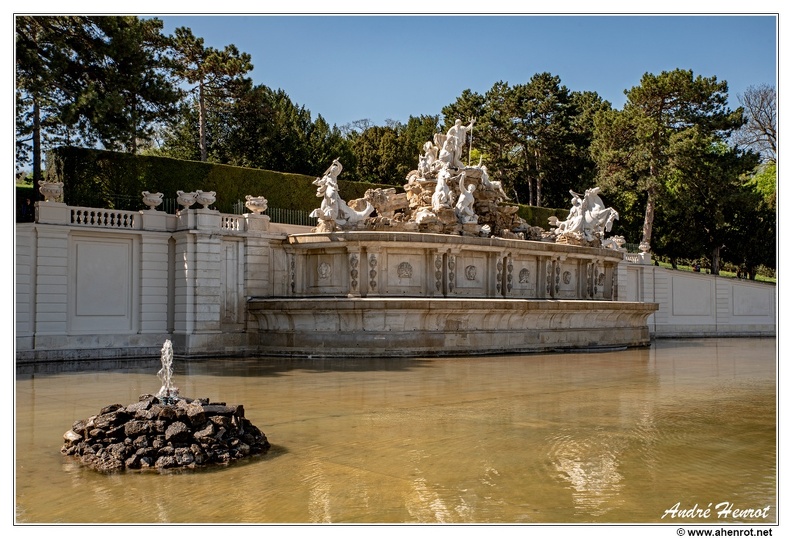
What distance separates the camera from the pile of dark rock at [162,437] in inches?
316

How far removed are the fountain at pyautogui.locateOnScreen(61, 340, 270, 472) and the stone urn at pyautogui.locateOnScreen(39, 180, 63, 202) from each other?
1604 cm

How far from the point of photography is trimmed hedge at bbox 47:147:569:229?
28.7 meters

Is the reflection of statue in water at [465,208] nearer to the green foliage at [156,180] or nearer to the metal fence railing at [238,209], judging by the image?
the metal fence railing at [238,209]

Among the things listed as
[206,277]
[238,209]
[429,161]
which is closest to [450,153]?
[429,161]

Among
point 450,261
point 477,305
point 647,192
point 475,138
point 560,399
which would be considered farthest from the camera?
point 475,138

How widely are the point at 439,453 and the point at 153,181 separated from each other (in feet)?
82.2

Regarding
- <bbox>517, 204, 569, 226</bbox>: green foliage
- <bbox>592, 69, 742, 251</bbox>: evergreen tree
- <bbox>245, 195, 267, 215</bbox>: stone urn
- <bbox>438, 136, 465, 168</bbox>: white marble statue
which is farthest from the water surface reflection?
<bbox>592, 69, 742, 251</bbox>: evergreen tree

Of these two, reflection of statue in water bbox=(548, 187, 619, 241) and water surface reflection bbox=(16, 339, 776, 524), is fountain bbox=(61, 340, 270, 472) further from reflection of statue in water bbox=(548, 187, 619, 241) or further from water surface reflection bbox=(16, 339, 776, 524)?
reflection of statue in water bbox=(548, 187, 619, 241)

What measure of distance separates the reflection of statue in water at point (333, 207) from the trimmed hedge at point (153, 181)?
7.61m

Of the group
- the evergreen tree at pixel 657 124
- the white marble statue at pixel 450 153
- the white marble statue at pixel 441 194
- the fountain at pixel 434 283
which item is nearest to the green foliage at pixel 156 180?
the fountain at pixel 434 283

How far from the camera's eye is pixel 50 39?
2447 centimetres

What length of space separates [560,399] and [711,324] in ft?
103

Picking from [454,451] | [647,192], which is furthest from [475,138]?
[454,451]

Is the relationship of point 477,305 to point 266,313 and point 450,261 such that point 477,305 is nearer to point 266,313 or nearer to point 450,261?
point 450,261
